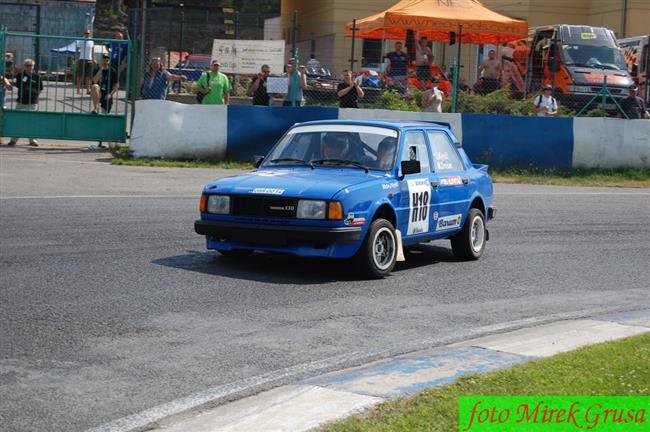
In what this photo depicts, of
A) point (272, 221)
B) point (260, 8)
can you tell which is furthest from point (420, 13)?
point (260, 8)

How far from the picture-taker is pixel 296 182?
32.6ft

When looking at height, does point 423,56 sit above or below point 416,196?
above

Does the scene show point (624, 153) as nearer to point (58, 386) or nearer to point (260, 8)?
point (58, 386)

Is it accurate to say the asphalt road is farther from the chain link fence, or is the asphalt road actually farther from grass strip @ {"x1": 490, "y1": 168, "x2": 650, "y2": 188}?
the chain link fence

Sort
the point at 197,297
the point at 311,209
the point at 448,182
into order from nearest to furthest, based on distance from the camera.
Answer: the point at 197,297 → the point at 311,209 → the point at 448,182

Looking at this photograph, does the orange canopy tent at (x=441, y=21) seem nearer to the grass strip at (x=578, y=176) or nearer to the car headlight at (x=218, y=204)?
the grass strip at (x=578, y=176)

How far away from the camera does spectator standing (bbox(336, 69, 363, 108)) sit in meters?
20.8

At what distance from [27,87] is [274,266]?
1204 cm

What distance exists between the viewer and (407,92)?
2256cm

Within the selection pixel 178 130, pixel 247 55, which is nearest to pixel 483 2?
pixel 247 55

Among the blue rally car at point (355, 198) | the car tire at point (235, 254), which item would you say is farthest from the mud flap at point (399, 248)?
the car tire at point (235, 254)

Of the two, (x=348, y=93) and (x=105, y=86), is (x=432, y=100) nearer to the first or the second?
(x=348, y=93)

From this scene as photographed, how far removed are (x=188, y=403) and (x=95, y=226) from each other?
21.6 ft

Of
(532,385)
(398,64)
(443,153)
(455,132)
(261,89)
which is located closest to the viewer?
(532,385)
